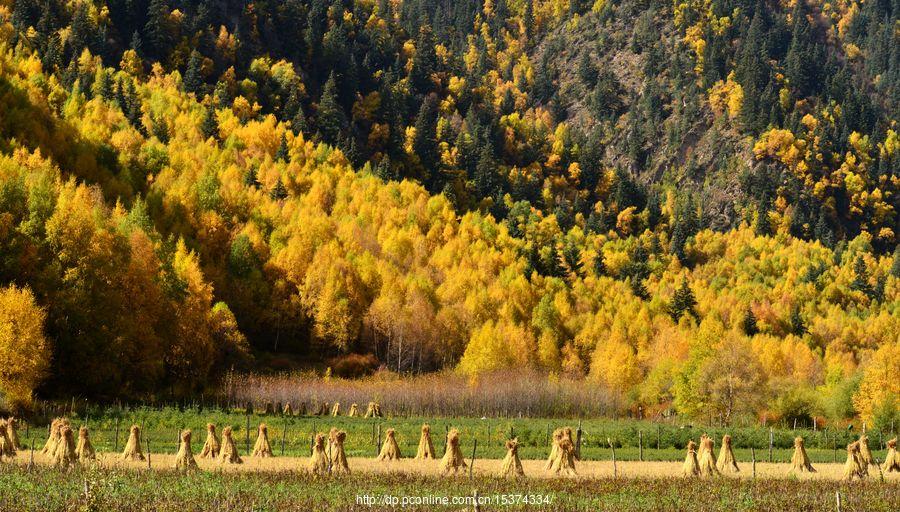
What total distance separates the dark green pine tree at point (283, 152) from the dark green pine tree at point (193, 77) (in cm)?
1547

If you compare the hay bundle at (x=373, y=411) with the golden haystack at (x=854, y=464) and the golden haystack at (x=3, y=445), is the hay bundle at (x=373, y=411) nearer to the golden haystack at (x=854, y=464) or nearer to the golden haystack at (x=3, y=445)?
the golden haystack at (x=3, y=445)

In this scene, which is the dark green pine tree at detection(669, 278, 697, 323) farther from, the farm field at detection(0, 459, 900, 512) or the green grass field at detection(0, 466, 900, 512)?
the green grass field at detection(0, 466, 900, 512)

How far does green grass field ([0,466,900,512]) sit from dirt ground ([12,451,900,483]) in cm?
399

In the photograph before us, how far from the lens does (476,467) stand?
51750 millimetres

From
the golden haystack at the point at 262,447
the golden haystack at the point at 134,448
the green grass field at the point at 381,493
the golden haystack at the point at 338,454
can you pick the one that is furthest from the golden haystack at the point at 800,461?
the golden haystack at the point at 134,448

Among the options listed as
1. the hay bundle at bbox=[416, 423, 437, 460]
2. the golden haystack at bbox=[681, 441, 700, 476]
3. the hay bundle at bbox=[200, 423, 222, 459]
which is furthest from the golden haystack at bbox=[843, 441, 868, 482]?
the hay bundle at bbox=[200, 423, 222, 459]

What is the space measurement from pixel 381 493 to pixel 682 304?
4827 inches

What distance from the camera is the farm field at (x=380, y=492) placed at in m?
33.8

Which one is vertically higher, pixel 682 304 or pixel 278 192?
pixel 278 192

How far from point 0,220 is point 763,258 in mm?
137770

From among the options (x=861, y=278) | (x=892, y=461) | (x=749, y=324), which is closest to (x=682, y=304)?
(x=749, y=324)

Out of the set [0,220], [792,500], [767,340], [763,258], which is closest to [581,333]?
[767,340]

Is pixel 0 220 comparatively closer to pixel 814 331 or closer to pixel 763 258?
pixel 814 331

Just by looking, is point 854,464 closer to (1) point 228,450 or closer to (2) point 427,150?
(1) point 228,450
